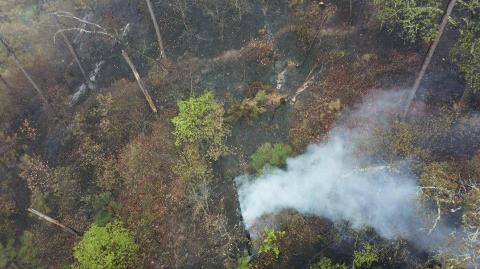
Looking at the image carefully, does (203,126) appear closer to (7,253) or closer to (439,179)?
(439,179)

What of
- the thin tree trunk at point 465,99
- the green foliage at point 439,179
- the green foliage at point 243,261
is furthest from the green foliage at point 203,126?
the thin tree trunk at point 465,99

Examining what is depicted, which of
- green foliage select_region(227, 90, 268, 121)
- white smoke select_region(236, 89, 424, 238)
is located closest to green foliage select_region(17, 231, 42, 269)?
white smoke select_region(236, 89, 424, 238)

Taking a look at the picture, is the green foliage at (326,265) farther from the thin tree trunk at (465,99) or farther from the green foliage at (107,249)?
the thin tree trunk at (465,99)

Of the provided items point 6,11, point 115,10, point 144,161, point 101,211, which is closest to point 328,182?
point 144,161

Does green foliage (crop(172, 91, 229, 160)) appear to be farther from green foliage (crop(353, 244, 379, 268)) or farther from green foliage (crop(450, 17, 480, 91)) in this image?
green foliage (crop(450, 17, 480, 91))

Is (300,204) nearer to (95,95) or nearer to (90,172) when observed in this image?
(90,172)
